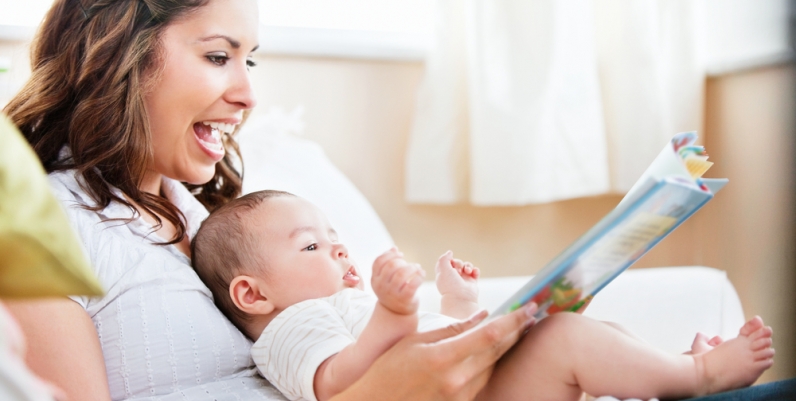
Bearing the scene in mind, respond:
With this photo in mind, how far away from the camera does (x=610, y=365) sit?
742 millimetres

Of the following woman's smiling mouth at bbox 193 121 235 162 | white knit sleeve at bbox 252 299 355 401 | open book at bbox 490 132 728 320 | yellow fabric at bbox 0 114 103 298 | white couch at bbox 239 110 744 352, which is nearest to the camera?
yellow fabric at bbox 0 114 103 298

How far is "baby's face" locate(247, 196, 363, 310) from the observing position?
3.16ft

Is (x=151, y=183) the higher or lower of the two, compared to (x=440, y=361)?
higher

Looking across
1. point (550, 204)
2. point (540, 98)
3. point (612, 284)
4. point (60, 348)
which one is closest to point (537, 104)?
point (540, 98)

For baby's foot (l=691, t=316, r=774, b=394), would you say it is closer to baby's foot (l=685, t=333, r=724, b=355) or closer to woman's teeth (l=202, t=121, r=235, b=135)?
baby's foot (l=685, t=333, r=724, b=355)

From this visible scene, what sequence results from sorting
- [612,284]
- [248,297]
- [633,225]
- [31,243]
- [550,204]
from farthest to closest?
[550,204]
[612,284]
[248,297]
[633,225]
[31,243]

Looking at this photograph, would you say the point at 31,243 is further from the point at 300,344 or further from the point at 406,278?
the point at 300,344

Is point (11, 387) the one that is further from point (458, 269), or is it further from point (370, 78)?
point (370, 78)

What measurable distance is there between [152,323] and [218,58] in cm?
42

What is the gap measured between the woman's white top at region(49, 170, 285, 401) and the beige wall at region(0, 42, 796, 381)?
100 centimetres

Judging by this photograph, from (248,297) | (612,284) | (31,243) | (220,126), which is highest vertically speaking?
(220,126)

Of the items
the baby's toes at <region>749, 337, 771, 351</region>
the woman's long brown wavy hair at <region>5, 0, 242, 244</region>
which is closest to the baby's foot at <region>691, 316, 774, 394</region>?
the baby's toes at <region>749, 337, 771, 351</region>

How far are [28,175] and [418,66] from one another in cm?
171

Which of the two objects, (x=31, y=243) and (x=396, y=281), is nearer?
(x=31, y=243)
